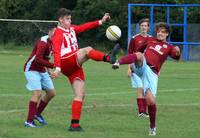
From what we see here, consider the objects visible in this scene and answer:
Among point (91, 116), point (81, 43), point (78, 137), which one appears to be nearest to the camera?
point (78, 137)

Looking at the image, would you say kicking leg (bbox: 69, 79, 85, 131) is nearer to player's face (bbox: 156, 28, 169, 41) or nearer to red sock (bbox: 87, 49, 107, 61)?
red sock (bbox: 87, 49, 107, 61)

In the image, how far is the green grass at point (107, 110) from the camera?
1120 centimetres

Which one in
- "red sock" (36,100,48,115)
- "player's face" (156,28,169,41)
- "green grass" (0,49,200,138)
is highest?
"player's face" (156,28,169,41)

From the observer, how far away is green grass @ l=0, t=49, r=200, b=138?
11203 millimetres

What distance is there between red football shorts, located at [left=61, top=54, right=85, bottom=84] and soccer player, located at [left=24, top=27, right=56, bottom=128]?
0.24m

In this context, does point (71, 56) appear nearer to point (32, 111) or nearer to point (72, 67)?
point (72, 67)

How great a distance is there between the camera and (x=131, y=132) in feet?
37.1

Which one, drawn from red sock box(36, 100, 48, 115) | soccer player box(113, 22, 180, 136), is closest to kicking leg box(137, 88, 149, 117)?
soccer player box(113, 22, 180, 136)

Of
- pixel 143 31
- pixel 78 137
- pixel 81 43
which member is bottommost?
pixel 81 43

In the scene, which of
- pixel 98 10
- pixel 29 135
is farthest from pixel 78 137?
pixel 98 10

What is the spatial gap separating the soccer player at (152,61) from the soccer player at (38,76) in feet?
5.36

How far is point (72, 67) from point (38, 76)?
1.10 m

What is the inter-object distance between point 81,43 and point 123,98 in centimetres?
3070

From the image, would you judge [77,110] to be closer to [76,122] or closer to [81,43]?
[76,122]
